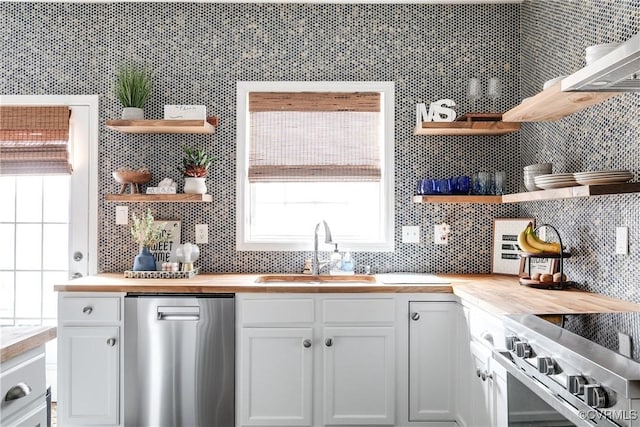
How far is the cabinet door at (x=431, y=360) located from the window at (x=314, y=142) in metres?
0.69

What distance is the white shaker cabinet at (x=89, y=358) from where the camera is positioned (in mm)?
2869

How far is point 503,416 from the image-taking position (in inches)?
82.9

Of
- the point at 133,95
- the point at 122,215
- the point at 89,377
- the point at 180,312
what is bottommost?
the point at 89,377

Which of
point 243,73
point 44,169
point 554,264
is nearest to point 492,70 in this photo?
point 554,264

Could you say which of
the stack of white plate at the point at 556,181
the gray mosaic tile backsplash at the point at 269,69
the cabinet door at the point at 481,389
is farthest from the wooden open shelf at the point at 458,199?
the cabinet door at the point at 481,389

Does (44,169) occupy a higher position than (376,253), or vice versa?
(44,169)

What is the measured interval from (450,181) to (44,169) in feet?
8.84

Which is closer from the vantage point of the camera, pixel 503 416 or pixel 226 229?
pixel 503 416

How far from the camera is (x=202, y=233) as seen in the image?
346cm

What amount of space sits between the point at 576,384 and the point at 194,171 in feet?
8.42

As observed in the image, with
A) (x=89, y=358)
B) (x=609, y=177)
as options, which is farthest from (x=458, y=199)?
(x=89, y=358)

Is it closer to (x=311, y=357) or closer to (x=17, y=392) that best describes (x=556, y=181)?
(x=311, y=357)

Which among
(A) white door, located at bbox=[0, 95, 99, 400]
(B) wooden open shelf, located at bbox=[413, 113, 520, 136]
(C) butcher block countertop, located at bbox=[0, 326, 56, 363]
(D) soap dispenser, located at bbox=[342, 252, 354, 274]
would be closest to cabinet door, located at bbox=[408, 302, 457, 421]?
(D) soap dispenser, located at bbox=[342, 252, 354, 274]

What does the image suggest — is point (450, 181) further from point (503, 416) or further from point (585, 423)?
point (585, 423)
